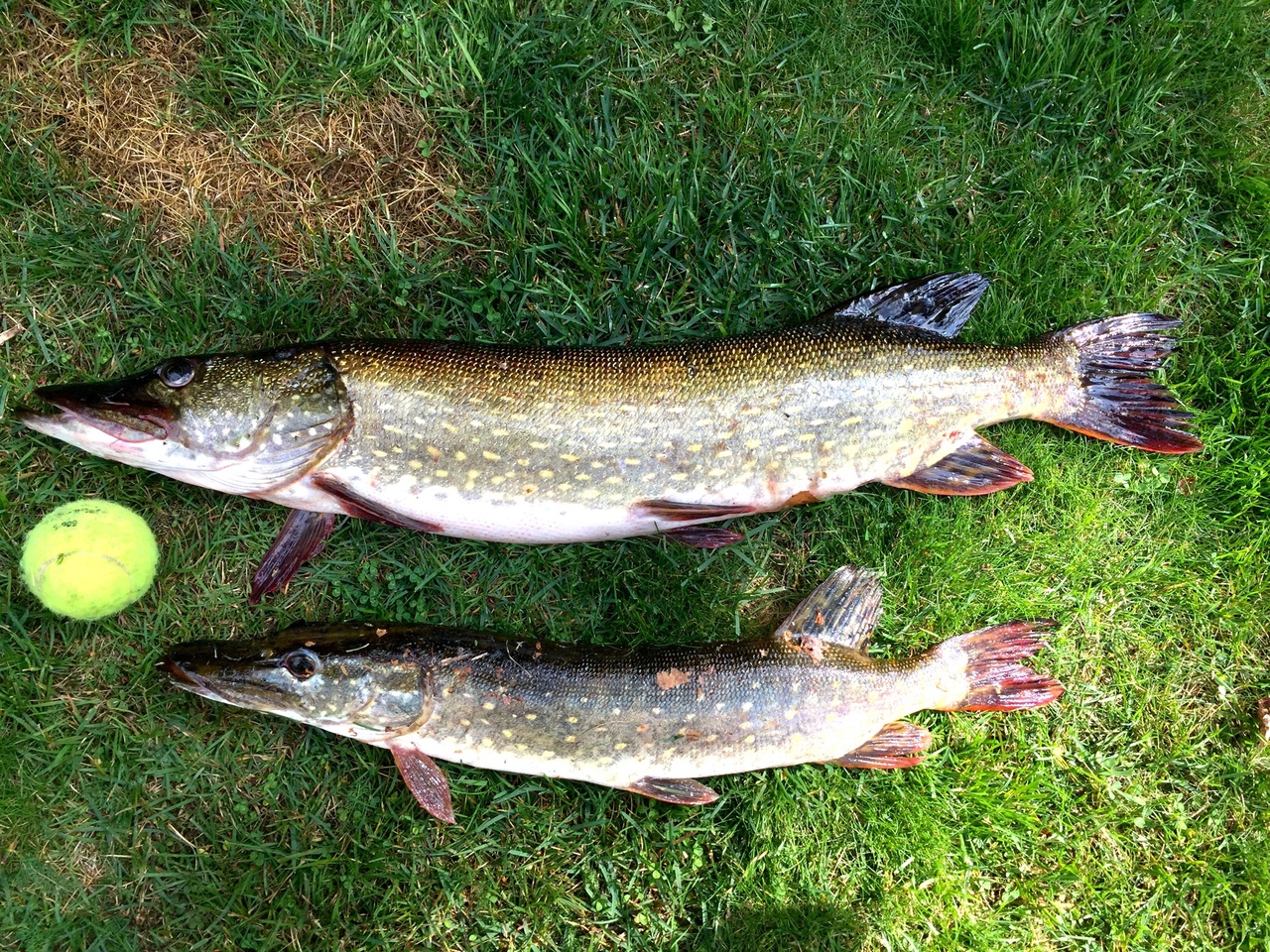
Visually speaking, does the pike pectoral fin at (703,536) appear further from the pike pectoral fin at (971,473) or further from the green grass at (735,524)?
the pike pectoral fin at (971,473)

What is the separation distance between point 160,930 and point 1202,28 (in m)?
5.52

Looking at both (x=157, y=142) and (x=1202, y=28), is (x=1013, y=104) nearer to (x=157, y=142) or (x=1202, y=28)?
(x=1202, y=28)

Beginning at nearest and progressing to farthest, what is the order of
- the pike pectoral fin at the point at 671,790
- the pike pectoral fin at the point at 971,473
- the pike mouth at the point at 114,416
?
1. the pike mouth at the point at 114,416
2. the pike pectoral fin at the point at 671,790
3. the pike pectoral fin at the point at 971,473

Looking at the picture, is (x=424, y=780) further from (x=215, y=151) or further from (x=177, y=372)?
(x=215, y=151)

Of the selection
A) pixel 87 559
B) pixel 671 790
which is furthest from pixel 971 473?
pixel 87 559

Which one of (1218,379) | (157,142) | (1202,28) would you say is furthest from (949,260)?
(157,142)

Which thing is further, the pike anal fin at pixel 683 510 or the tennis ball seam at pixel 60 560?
the pike anal fin at pixel 683 510

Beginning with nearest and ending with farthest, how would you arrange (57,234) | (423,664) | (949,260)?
(423,664) → (57,234) → (949,260)

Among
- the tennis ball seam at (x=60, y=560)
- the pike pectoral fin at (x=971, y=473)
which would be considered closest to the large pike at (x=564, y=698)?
the tennis ball seam at (x=60, y=560)

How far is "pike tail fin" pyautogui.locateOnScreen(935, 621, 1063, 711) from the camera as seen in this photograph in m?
2.91

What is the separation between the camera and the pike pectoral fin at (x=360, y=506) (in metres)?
2.66

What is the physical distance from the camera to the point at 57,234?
2.95 m

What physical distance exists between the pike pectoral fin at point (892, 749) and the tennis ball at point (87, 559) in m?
2.64

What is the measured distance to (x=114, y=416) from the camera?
2.58 m
